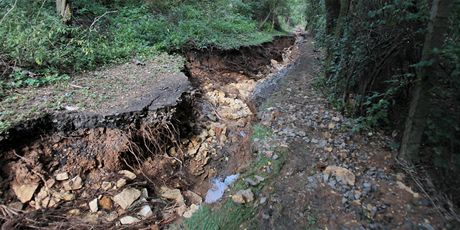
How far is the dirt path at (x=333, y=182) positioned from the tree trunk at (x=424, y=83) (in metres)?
0.30

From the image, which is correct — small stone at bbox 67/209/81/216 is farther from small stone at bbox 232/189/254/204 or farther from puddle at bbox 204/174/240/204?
small stone at bbox 232/189/254/204

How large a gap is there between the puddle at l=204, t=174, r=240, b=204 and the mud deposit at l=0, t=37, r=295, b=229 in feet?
0.28

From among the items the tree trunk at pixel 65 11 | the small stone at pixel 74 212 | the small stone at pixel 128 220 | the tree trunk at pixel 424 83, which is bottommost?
the small stone at pixel 128 220

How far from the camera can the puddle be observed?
319cm

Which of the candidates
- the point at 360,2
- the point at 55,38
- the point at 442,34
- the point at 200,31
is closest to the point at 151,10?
the point at 200,31

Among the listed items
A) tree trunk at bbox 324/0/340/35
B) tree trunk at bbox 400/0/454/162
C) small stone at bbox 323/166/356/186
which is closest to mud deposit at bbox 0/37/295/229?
small stone at bbox 323/166/356/186

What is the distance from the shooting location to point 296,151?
144 inches

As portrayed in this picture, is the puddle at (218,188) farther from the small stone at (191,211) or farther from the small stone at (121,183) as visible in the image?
the small stone at (121,183)

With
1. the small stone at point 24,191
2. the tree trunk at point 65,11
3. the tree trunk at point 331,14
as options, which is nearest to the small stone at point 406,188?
the small stone at point 24,191

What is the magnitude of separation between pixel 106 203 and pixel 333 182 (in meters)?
2.44

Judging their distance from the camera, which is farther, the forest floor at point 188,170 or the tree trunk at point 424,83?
the forest floor at point 188,170

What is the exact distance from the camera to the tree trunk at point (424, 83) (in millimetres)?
2562

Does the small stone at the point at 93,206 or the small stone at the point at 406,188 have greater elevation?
the small stone at the point at 406,188

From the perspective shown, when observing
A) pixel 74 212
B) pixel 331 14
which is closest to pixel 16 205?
pixel 74 212
